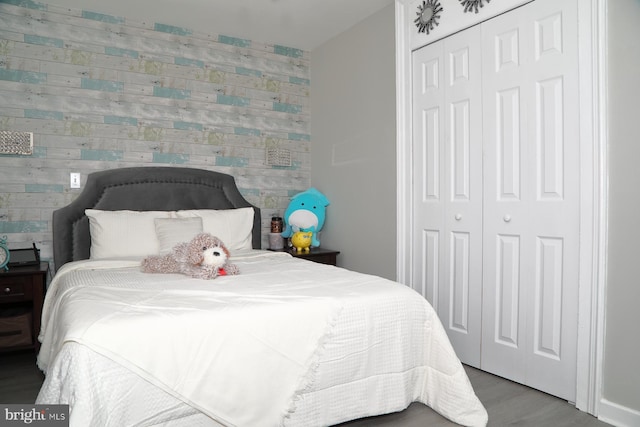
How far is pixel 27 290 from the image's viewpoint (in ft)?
9.47

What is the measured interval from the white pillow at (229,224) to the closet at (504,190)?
1.31m

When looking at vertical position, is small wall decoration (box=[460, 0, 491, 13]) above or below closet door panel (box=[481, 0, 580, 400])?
above

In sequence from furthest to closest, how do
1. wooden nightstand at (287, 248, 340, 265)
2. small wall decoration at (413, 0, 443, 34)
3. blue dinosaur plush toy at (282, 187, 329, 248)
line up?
blue dinosaur plush toy at (282, 187, 329, 248) → wooden nightstand at (287, 248, 340, 265) → small wall decoration at (413, 0, 443, 34)

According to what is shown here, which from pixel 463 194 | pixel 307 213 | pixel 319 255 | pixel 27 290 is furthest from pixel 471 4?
pixel 27 290

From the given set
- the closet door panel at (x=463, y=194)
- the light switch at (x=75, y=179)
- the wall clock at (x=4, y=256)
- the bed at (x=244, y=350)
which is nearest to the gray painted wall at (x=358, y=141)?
the closet door panel at (x=463, y=194)

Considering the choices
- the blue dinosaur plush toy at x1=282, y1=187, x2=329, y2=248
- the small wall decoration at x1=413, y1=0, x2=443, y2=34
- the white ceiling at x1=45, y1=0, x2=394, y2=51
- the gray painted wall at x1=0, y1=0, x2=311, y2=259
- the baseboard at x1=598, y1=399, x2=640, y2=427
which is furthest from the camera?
the blue dinosaur plush toy at x1=282, y1=187, x2=329, y2=248

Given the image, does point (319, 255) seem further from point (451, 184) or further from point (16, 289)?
point (16, 289)

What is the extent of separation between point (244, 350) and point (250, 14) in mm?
2841

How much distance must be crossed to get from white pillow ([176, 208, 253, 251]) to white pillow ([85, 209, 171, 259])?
0.29 m

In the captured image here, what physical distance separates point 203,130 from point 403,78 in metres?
1.76

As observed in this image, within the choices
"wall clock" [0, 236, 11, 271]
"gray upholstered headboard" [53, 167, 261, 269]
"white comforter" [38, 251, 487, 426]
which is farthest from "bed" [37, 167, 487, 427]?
"gray upholstered headboard" [53, 167, 261, 269]

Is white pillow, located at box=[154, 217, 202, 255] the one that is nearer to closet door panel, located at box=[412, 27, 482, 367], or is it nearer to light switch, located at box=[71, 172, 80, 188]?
light switch, located at box=[71, 172, 80, 188]

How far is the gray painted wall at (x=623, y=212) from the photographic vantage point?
6.64 ft

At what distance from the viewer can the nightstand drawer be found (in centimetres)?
282
